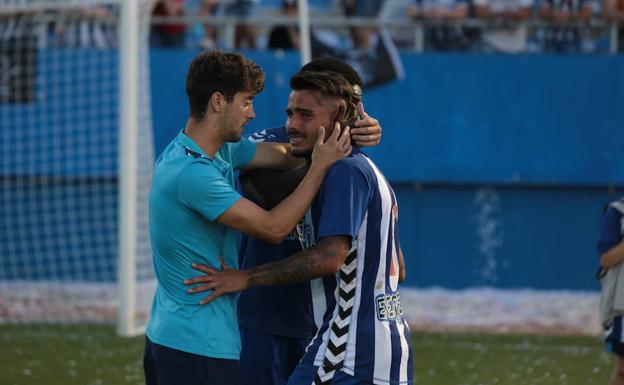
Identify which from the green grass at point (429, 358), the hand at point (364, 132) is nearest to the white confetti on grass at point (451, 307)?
the green grass at point (429, 358)

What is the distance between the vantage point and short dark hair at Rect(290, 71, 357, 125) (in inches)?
178

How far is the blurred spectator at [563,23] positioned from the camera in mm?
14008

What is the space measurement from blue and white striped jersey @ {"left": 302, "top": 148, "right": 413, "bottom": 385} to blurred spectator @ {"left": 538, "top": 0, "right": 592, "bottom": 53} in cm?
1018

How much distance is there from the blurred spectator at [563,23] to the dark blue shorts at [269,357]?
9668mm

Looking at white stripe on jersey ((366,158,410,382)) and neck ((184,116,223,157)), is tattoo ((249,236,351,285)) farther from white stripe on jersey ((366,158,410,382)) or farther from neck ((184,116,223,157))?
neck ((184,116,223,157))

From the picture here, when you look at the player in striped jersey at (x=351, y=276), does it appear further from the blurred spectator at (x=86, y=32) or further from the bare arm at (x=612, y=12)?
the bare arm at (x=612, y=12)

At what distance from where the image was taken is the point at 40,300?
12742 mm

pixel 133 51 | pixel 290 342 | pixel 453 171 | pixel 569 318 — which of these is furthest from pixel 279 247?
pixel 453 171

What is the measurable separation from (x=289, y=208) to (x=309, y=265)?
0.83ft

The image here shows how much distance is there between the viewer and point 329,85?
4531mm

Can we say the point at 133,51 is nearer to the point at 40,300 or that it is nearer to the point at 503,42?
the point at 40,300

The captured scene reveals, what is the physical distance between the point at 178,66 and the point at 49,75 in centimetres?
157

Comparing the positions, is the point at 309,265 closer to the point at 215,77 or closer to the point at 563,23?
the point at 215,77

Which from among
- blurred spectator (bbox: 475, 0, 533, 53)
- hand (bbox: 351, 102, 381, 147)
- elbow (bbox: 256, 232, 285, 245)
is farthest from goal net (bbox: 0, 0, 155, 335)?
elbow (bbox: 256, 232, 285, 245)
